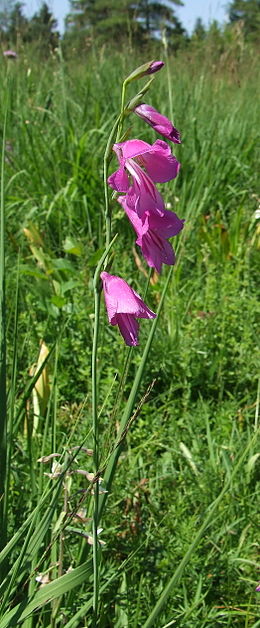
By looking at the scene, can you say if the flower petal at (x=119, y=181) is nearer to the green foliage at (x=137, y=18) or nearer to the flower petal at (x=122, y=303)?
the flower petal at (x=122, y=303)

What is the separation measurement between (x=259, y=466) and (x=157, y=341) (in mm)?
606

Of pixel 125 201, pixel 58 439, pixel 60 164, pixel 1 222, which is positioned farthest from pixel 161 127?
pixel 60 164

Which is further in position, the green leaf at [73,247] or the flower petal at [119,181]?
the green leaf at [73,247]

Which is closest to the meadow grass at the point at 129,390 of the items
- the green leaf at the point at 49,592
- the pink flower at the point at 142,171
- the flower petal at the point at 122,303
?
the green leaf at the point at 49,592

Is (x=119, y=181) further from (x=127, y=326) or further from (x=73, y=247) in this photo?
(x=73, y=247)

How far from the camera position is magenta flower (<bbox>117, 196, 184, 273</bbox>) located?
737mm

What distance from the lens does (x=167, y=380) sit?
207 cm

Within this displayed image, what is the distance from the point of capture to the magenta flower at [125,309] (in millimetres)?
763

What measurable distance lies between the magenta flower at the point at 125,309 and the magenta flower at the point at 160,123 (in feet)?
0.62

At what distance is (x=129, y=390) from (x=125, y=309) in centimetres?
126

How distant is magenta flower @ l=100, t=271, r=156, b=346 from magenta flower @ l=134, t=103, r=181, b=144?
188 millimetres

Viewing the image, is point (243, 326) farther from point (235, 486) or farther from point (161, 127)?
point (161, 127)

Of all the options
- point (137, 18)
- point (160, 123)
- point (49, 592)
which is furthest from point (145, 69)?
point (137, 18)

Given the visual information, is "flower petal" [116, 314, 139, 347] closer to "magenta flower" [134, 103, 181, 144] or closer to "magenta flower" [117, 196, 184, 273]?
"magenta flower" [117, 196, 184, 273]
